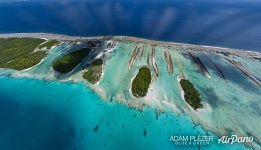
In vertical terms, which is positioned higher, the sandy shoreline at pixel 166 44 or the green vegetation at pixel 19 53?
the sandy shoreline at pixel 166 44

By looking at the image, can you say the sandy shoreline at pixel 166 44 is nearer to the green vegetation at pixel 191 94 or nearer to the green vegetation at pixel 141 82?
the green vegetation at pixel 141 82

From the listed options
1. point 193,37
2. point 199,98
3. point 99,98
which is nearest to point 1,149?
point 99,98

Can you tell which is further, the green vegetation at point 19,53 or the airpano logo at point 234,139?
the green vegetation at point 19,53

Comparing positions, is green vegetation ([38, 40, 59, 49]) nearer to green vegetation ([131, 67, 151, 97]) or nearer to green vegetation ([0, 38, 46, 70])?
green vegetation ([0, 38, 46, 70])

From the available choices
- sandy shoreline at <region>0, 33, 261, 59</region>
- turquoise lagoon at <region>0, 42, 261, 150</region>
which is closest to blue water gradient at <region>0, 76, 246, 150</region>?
turquoise lagoon at <region>0, 42, 261, 150</region>

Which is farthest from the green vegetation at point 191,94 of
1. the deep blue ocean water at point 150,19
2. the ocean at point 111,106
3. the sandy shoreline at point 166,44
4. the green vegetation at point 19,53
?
the green vegetation at point 19,53

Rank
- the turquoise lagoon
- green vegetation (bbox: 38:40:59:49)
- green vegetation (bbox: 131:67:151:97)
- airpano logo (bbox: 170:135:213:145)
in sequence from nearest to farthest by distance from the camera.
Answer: airpano logo (bbox: 170:135:213:145), the turquoise lagoon, green vegetation (bbox: 131:67:151:97), green vegetation (bbox: 38:40:59:49)
